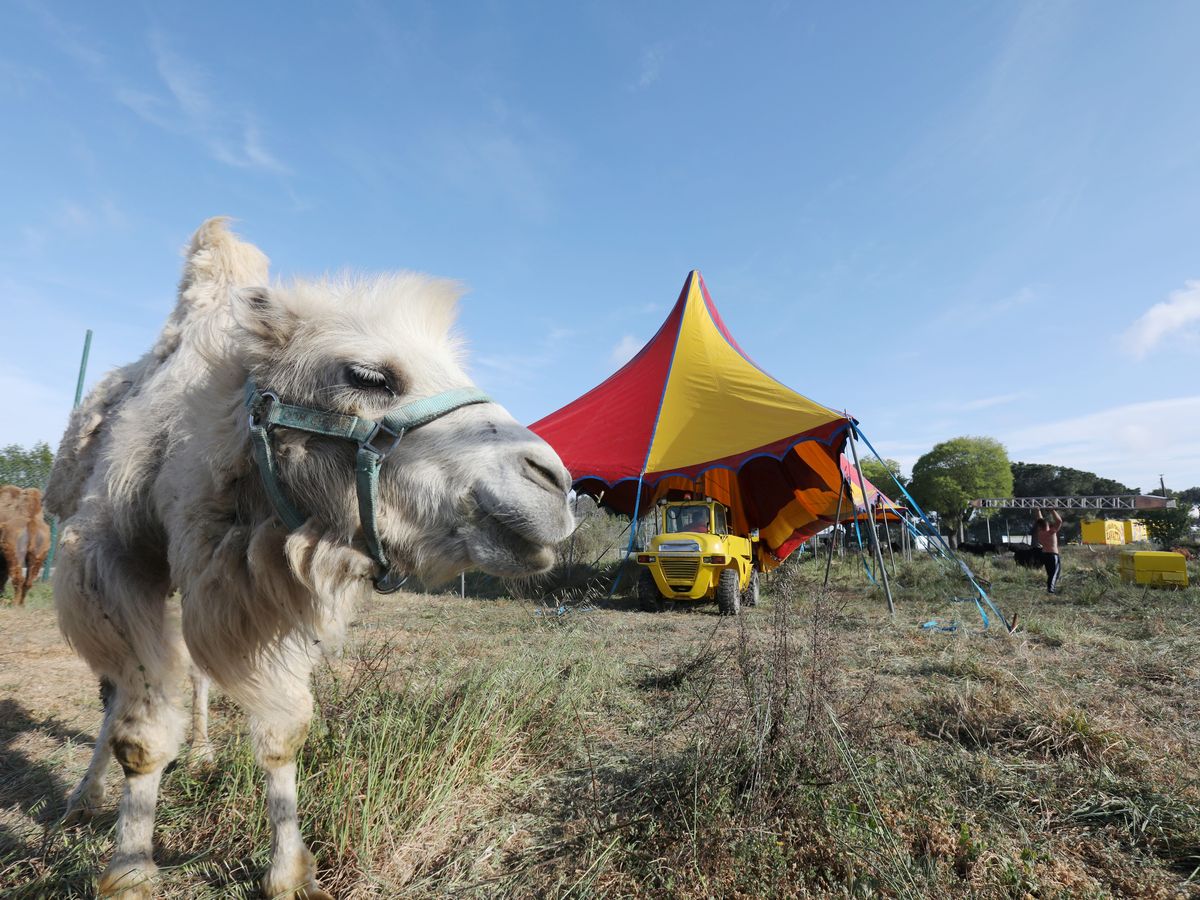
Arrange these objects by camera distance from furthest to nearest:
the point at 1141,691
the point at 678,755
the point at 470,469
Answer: the point at 1141,691, the point at 678,755, the point at 470,469

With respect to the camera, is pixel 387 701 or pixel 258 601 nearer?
pixel 258 601

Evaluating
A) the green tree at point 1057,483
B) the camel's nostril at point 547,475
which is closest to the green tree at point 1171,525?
the green tree at point 1057,483

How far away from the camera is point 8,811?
258 centimetres

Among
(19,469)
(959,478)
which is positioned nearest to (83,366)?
(19,469)

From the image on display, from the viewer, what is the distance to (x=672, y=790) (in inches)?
93.0

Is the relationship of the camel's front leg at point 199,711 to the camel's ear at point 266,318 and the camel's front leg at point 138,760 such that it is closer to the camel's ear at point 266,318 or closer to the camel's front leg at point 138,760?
the camel's front leg at point 138,760

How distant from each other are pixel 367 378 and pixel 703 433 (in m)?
9.05

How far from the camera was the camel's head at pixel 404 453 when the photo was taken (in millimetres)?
1383

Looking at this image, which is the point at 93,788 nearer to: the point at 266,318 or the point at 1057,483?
the point at 266,318

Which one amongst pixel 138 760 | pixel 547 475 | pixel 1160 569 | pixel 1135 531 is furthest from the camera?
pixel 1135 531

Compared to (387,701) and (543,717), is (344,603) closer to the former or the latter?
(387,701)

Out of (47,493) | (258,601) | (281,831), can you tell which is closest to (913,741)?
(281,831)

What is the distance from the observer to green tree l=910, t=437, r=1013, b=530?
4234cm

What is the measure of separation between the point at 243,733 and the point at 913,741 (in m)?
3.35
